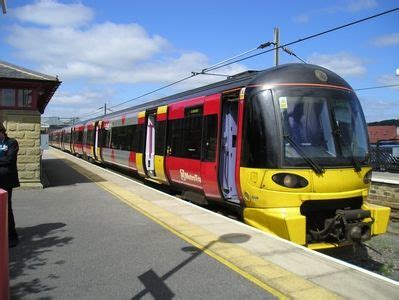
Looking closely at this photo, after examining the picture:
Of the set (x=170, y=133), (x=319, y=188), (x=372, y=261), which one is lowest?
(x=372, y=261)

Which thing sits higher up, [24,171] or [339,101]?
[339,101]

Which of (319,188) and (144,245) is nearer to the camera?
(144,245)

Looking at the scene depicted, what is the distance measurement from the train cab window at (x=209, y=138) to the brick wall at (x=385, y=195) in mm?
7767

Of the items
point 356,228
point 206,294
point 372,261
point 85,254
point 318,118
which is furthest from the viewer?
point 372,261

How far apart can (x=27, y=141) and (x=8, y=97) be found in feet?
4.45

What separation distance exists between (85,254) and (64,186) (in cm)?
875

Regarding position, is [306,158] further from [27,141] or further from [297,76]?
[27,141]

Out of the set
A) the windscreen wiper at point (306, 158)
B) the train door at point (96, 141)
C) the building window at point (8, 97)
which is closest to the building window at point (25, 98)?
the building window at point (8, 97)

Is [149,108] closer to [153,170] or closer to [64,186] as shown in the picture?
[153,170]

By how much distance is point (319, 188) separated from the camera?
7.86 meters

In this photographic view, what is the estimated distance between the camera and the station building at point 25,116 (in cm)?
1363

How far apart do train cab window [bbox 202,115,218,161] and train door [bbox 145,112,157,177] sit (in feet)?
15.1

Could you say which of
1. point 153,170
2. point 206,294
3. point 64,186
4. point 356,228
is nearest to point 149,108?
point 153,170

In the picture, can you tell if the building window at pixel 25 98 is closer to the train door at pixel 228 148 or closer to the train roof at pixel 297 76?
the train door at pixel 228 148
